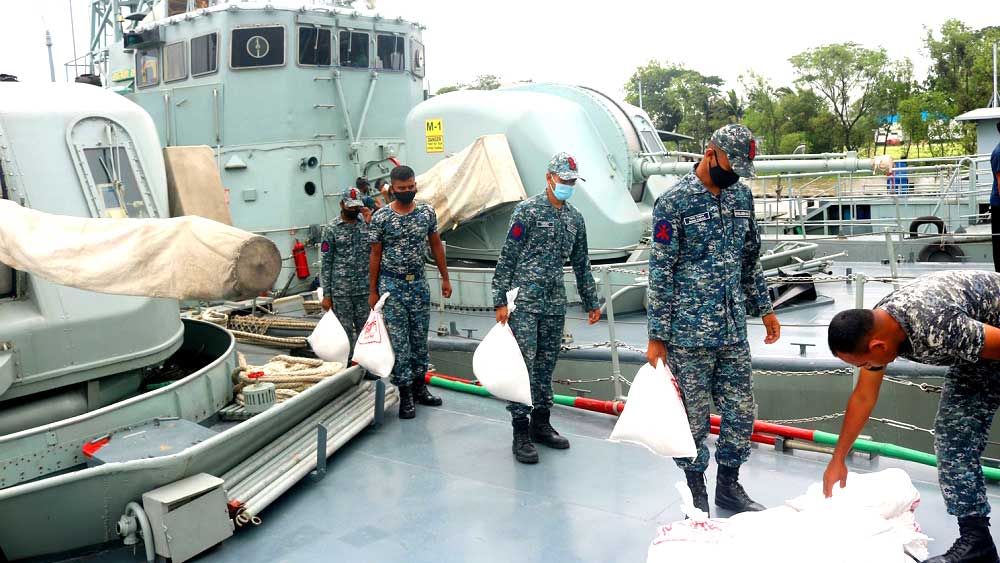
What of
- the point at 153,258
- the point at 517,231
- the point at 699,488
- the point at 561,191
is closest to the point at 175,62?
the point at 517,231

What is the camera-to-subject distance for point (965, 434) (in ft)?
9.23

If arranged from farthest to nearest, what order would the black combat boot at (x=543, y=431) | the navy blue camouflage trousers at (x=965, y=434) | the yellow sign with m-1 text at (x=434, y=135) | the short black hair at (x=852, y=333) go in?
the yellow sign with m-1 text at (x=434, y=135) → the black combat boot at (x=543, y=431) → the navy blue camouflage trousers at (x=965, y=434) → the short black hair at (x=852, y=333)

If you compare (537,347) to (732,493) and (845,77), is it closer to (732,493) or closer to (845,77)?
(732,493)

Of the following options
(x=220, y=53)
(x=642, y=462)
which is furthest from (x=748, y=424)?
(x=220, y=53)

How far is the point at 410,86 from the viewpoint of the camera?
10.1 meters

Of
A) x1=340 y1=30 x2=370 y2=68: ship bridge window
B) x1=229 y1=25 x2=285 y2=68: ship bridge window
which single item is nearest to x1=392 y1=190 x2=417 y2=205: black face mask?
x1=229 y1=25 x2=285 y2=68: ship bridge window

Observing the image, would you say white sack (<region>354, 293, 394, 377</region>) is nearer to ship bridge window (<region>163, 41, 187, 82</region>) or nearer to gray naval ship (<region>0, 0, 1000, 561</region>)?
gray naval ship (<region>0, 0, 1000, 561</region>)

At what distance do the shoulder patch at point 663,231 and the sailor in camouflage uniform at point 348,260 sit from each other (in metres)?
2.84

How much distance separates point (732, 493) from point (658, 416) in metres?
0.61

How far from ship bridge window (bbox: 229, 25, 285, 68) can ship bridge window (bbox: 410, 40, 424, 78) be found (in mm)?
1729

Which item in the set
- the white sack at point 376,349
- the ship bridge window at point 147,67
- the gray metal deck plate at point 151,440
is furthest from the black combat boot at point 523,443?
the ship bridge window at point 147,67

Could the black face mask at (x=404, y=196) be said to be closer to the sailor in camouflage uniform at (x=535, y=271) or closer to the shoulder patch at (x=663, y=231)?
the sailor in camouflage uniform at (x=535, y=271)

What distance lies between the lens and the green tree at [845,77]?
30250mm

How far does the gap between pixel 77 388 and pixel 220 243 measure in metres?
1.61
